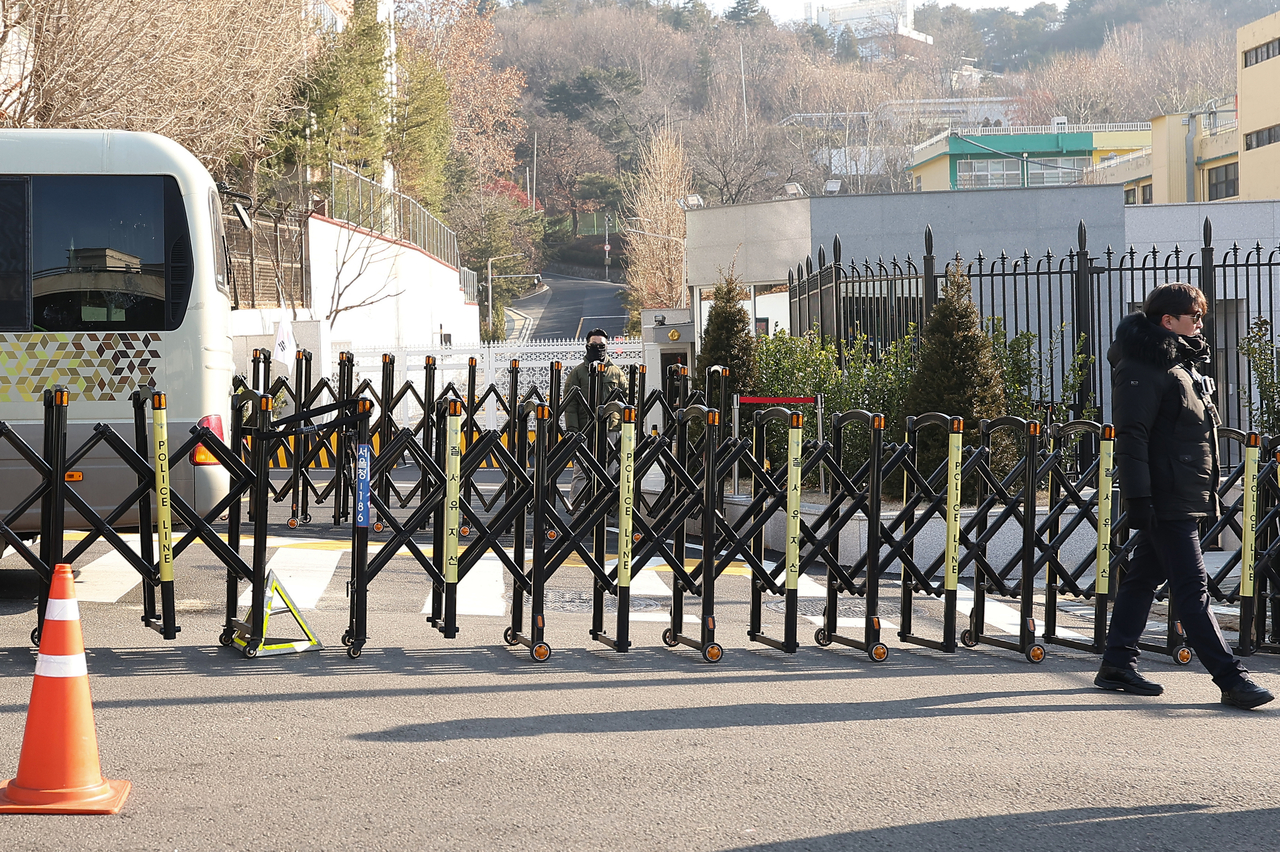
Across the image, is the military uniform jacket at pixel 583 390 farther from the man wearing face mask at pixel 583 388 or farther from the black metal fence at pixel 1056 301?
the black metal fence at pixel 1056 301

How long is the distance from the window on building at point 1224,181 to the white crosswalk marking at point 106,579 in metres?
54.4

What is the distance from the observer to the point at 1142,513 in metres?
6.03

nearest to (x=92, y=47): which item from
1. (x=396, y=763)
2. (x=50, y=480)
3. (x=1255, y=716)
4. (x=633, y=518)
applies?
(x=50, y=480)

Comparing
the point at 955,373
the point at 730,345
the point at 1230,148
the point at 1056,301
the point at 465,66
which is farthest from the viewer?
the point at 465,66

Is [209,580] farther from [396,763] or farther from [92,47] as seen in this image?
[92,47]

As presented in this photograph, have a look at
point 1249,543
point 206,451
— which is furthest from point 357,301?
point 1249,543

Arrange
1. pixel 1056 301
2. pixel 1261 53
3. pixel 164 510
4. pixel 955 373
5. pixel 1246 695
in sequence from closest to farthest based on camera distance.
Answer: pixel 1246 695
pixel 164 510
pixel 955 373
pixel 1056 301
pixel 1261 53

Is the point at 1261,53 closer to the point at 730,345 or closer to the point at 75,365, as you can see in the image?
the point at 730,345

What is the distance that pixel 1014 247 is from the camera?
885 inches

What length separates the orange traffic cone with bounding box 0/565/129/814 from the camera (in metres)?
4.29

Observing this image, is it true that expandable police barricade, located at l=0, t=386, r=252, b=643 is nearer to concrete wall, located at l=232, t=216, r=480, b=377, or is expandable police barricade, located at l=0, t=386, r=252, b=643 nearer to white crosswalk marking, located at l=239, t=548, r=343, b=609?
white crosswalk marking, located at l=239, t=548, r=343, b=609

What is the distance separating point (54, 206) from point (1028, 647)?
7.00 meters

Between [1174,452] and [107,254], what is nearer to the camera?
[1174,452]

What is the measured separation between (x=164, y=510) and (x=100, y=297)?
2.58 meters
